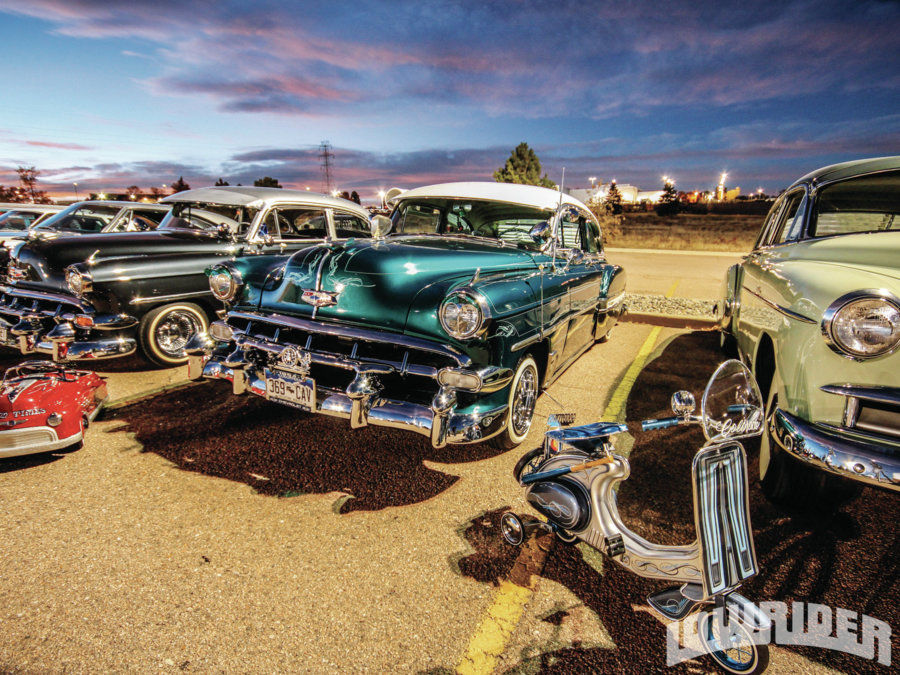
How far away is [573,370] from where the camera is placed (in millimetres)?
4867

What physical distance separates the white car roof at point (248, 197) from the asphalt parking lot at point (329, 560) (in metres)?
2.96

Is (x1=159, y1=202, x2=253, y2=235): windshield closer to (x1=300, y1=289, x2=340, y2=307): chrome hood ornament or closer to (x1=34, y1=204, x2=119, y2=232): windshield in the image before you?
(x1=34, y1=204, x2=119, y2=232): windshield

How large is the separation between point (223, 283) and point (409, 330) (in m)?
1.54

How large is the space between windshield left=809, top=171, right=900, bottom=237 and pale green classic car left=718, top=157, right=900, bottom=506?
0.02 metres

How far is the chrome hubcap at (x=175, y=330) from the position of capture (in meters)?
4.61

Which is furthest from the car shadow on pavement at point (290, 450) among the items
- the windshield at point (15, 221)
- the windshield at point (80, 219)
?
the windshield at point (15, 221)

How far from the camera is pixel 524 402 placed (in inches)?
125

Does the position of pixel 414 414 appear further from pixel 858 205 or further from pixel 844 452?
pixel 858 205

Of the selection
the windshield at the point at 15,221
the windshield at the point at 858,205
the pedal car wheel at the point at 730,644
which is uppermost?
the windshield at the point at 858,205

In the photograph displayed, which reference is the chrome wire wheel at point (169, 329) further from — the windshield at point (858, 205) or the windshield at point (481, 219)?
the windshield at point (858, 205)

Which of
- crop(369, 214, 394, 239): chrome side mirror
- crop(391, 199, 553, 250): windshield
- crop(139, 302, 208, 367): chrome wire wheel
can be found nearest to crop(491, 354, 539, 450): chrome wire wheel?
crop(391, 199, 553, 250): windshield

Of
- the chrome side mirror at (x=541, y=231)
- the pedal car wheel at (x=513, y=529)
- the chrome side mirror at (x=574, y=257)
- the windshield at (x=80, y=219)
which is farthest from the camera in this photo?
the windshield at (x=80, y=219)

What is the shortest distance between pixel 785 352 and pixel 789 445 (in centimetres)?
52

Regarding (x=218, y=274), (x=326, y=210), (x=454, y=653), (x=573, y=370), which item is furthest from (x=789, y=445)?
(x=326, y=210)
